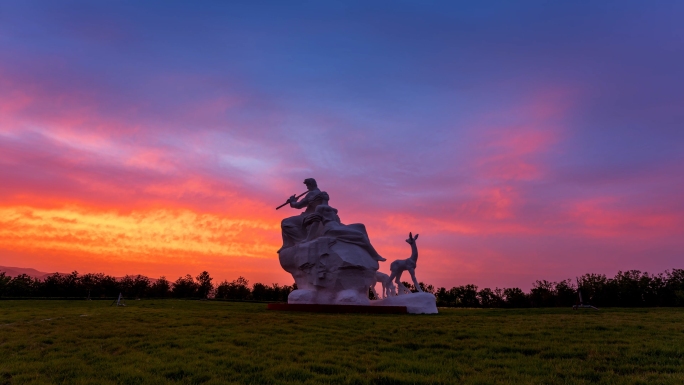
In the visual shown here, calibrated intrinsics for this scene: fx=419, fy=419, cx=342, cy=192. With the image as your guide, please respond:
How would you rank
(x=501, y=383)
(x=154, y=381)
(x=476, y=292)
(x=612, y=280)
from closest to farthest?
(x=501, y=383), (x=154, y=381), (x=612, y=280), (x=476, y=292)

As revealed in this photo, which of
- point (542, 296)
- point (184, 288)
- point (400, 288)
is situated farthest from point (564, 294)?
point (184, 288)

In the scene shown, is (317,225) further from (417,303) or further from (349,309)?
(417,303)

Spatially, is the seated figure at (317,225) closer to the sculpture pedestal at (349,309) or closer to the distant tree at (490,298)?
the sculpture pedestal at (349,309)

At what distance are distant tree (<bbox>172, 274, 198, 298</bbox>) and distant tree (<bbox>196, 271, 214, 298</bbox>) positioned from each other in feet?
1.47

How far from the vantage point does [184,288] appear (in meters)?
39.0

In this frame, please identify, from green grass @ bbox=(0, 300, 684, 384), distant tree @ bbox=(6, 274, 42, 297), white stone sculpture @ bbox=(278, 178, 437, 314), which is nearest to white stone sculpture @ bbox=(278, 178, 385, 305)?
white stone sculpture @ bbox=(278, 178, 437, 314)

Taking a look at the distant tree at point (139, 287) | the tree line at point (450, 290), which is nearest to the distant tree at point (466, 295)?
the tree line at point (450, 290)

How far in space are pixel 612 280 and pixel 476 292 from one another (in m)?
9.10

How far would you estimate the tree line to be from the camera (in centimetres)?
2762

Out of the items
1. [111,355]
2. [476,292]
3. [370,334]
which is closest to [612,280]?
[476,292]

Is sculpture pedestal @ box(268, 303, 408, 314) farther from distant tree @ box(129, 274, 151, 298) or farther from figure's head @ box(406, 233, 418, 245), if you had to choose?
distant tree @ box(129, 274, 151, 298)

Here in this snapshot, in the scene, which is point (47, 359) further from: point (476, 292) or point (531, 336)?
point (476, 292)

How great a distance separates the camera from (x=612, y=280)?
28.8m

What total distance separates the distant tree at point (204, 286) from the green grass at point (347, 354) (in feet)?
98.0
